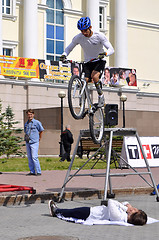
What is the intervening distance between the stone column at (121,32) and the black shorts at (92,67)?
4017 centimetres

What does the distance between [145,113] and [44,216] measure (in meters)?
32.0

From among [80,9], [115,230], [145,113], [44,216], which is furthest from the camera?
[80,9]

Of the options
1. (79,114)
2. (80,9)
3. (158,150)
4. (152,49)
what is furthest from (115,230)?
(152,49)

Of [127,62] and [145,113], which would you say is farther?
[127,62]

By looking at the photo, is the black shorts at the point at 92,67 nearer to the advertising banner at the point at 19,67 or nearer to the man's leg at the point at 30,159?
the man's leg at the point at 30,159

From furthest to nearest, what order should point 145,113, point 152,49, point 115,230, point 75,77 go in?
point 152,49 → point 145,113 → point 75,77 → point 115,230

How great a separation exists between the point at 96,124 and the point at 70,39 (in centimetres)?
3866

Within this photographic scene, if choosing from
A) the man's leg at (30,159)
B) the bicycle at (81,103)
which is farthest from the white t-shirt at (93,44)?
the man's leg at (30,159)

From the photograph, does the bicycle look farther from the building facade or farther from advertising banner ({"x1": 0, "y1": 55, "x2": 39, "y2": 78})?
advertising banner ({"x1": 0, "y1": 55, "x2": 39, "y2": 78})

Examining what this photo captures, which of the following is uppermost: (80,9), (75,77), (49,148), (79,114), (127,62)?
(80,9)

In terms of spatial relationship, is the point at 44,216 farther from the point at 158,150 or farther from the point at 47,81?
the point at 47,81

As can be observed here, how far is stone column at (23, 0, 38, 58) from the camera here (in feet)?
144

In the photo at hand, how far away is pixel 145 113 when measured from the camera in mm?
39938

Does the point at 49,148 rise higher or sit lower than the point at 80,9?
lower
